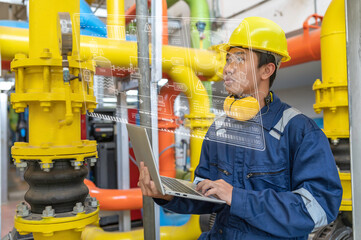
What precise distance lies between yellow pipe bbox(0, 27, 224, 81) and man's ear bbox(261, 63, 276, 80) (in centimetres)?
45

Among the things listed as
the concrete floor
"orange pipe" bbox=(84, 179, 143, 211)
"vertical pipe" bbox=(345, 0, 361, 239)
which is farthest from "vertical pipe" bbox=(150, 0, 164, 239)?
the concrete floor

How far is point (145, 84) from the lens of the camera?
1.85 m

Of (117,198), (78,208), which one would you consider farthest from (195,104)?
(117,198)

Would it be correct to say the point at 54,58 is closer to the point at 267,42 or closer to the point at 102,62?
the point at 102,62

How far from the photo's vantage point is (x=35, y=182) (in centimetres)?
149

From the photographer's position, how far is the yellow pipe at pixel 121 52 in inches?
62.6

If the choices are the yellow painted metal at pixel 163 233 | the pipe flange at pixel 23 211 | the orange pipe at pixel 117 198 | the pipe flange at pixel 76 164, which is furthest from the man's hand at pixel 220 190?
the orange pipe at pixel 117 198

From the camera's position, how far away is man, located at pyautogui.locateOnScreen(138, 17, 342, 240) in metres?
1.00

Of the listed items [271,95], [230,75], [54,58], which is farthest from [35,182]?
[271,95]

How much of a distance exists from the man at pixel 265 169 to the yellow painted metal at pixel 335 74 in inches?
39.0

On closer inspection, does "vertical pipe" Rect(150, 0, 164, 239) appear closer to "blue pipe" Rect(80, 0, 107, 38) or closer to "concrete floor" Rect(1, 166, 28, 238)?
"blue pipe" Rect(80, 0, 107, 38)

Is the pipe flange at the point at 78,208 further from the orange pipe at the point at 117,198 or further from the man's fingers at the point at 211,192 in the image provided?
the orange pipe at the point at 117,198

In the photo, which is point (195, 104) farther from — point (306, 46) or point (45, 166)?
point (306, 46)

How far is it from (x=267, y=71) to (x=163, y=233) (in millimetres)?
2162
